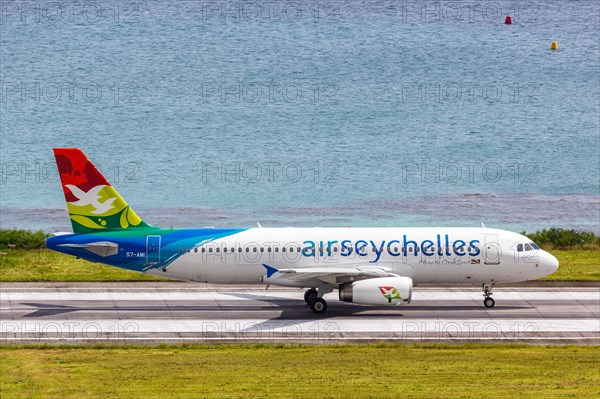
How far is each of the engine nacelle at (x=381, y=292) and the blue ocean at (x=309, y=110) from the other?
145 feet

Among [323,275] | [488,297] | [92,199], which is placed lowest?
[488,297]

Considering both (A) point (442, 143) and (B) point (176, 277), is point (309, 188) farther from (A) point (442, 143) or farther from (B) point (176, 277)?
(B) point (176, 277)

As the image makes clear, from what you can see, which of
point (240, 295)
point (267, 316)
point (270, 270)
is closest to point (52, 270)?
point (240, 295)

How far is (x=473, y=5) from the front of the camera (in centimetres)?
17762

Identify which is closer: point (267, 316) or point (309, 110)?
point (267, 316)

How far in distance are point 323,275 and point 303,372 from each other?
40.0 ft

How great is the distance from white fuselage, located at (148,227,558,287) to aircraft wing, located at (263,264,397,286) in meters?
0.88

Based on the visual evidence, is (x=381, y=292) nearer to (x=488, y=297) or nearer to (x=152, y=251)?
(x=488, y=297)

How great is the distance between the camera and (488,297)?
5684 centimetres

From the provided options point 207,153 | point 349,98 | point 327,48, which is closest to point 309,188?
point 207,153

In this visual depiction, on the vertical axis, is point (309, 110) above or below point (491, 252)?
above

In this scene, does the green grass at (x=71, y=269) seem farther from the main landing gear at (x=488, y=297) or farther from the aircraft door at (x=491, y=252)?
the aircraft door at (x=491, y=252)

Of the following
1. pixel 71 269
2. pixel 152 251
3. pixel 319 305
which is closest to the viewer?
pixel 319 305

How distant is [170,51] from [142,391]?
387 feet
